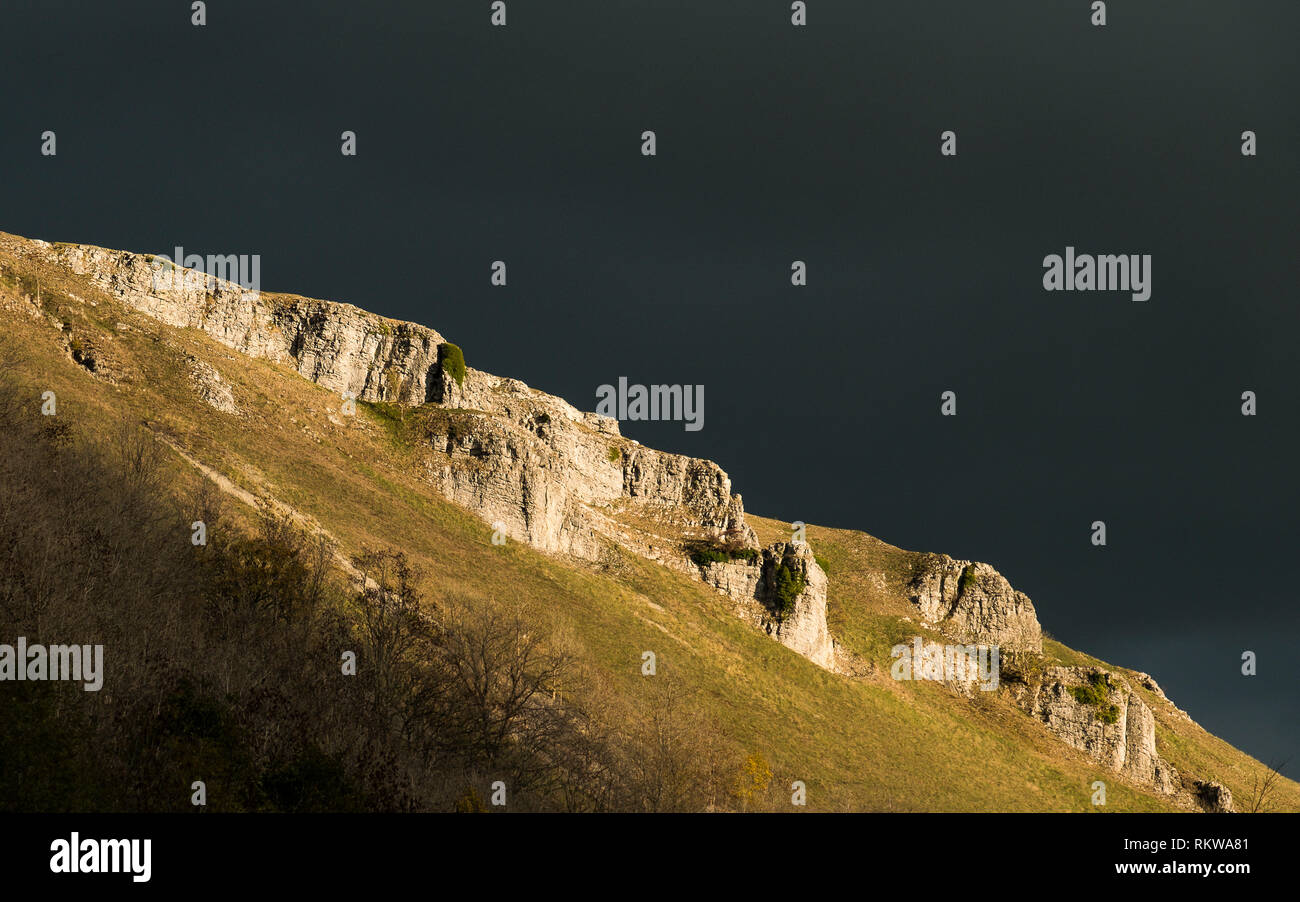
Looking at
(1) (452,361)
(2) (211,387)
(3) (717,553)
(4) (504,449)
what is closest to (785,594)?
(3) (717,553)

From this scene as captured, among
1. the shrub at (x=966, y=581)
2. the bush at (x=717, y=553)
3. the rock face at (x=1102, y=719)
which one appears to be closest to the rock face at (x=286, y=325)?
the bush at (x=717, y=553)

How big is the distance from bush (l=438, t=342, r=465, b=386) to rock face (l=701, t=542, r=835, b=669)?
1483 inches

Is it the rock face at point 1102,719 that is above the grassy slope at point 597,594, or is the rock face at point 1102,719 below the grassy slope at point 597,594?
below

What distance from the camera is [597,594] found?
3063 inches

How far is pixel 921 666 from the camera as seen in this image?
10244cm

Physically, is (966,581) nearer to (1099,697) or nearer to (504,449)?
(1099,697)

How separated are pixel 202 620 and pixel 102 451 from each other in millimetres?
15571

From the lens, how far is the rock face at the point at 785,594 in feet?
313

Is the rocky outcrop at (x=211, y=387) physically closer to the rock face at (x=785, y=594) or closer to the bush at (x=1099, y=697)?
the rock face at (x=785, y=594)

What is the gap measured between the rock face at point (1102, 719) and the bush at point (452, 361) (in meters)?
78.4

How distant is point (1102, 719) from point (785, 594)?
1594 inches
